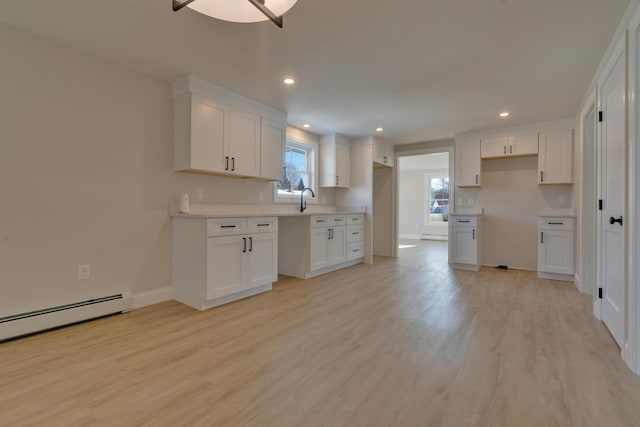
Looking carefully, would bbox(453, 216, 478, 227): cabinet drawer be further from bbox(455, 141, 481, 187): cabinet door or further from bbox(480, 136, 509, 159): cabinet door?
bbox(480, 136, 509, 159): cabinet door

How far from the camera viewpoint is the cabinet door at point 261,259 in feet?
10.8

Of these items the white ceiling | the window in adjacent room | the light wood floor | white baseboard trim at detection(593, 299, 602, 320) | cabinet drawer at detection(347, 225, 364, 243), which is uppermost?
the white ceiling

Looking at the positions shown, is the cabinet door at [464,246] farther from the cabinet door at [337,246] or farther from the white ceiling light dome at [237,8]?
the white ceiling light dome at [237,8]

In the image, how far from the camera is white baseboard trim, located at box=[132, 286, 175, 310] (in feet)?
9.73

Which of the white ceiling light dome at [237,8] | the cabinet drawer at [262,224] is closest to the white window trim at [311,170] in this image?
the cabinet drawer at [262,224]

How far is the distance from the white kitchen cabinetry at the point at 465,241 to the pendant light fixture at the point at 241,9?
14.2ft

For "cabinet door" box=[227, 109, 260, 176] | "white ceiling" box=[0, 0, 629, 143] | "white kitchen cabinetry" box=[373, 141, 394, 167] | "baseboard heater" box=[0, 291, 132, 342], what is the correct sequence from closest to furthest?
"white ceiling" box=[0, 0, 629, 143] → "baseboard heater" box=[0, 291, 132, 342] → "cabinet door" box=[227, 109, 260, 176] → "white kitchen cabinetry" box=[373, 141, 394, 167]

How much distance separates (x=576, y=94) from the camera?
3486 millimetres

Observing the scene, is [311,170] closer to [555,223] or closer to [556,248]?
[555,223]

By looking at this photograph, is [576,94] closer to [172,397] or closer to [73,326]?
[172,397]

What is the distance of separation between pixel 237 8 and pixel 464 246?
4656mm

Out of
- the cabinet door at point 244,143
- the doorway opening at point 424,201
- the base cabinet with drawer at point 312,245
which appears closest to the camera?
the cabinet door at point 244,143

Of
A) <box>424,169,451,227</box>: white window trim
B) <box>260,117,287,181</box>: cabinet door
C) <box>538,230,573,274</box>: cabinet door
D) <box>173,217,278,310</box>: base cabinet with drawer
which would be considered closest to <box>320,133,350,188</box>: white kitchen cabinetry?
<box>260,117,287,181</box>: cabinet door

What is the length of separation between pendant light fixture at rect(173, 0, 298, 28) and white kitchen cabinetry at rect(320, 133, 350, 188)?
358 centimetres
